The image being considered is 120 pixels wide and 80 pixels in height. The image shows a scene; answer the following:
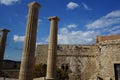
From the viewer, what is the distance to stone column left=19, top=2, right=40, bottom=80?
10.4 metres

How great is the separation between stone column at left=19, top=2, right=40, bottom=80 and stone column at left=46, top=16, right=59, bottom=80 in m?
3.37

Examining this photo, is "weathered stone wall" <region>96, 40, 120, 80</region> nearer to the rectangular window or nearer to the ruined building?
the ruined building

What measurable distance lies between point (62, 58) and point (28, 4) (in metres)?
15.0

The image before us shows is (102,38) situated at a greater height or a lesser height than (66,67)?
greater

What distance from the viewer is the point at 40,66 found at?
72.9ft

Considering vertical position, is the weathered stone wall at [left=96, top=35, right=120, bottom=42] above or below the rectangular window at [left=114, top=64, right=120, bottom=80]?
above

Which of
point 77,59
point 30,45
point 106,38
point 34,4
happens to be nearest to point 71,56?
point 77,59

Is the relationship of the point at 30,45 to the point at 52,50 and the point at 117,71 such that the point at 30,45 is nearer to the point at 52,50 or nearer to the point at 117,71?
the point at 52,50

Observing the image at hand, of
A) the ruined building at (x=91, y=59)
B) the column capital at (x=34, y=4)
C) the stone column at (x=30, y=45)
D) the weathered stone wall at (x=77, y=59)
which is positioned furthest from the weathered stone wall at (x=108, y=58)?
the column capital at (x=34, y=4)

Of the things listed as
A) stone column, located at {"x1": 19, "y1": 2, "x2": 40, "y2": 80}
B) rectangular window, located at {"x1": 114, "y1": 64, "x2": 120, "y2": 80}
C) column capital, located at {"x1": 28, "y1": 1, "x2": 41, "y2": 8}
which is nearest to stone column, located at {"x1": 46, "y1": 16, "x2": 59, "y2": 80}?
stone column, located at {"x1": 19, "y1": 2, "x2": 40, "y2": 80}

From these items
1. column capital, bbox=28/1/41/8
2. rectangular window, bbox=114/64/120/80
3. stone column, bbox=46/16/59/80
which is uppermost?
column capital, bbox=28/1/41/8

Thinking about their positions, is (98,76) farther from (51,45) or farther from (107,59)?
(51,45)

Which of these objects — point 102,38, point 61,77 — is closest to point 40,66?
point 61,77

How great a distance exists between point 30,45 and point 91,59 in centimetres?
1501
